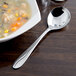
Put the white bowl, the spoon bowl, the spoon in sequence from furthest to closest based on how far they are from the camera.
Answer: the spoon bowl, the spoon, the white bowl

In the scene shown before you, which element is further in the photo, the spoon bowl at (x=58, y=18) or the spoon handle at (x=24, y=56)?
the spoon bowl at (x=58, y=18)

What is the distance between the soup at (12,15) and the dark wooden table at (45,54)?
0.27ft

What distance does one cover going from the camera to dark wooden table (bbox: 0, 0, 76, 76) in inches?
45.1

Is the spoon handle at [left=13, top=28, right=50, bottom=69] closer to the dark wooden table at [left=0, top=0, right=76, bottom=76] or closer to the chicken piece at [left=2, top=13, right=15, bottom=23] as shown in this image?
the dark wooden table at [left=0, top=0, right=76, bottom=76]

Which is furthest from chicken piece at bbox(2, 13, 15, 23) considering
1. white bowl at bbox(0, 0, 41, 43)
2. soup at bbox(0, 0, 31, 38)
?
white bowl at bbox(0, 0, 41, 43)

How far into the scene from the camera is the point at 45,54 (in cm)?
122

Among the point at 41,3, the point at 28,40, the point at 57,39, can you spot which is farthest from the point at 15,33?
the point at 41,3

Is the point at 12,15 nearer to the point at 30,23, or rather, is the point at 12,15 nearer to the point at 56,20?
the point at 30,23

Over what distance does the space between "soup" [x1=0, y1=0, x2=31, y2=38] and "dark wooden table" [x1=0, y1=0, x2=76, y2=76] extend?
0.08 metres

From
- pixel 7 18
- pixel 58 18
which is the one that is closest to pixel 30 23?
pixel 7 18

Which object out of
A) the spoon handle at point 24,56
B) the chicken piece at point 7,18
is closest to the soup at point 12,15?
the chicken piece at point 7,18

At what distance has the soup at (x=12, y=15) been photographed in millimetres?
1254

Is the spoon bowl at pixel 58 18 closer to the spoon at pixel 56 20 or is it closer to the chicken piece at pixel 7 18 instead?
the spoon at pixel 56 20

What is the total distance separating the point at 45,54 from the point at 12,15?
34 cm
